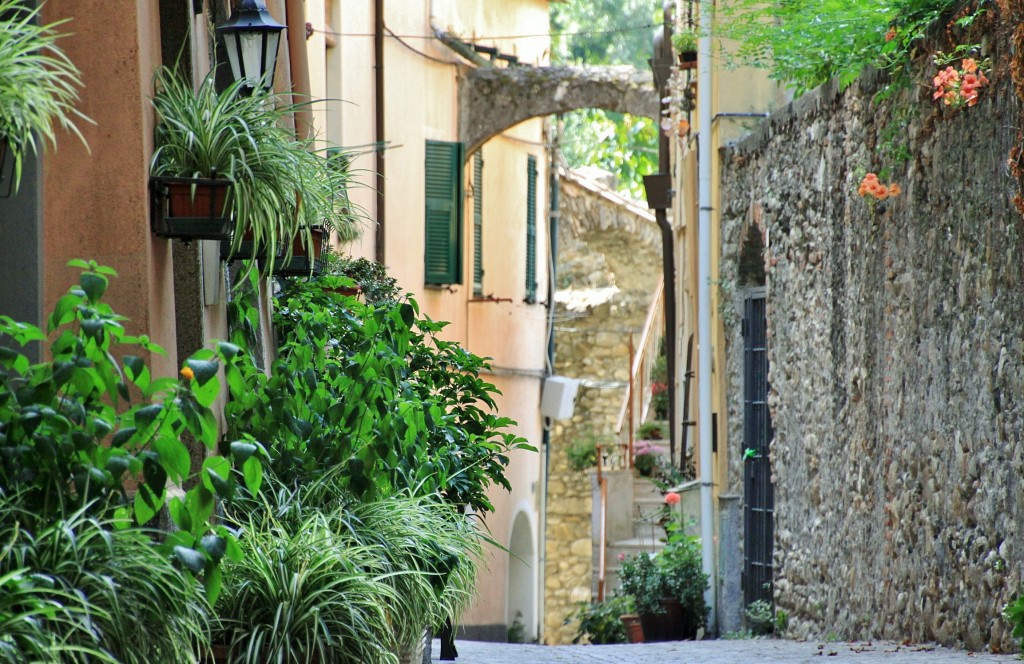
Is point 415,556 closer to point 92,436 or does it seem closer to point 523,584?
point 92,436

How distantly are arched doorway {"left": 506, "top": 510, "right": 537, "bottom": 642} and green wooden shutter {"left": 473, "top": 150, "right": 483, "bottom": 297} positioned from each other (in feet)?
9.47

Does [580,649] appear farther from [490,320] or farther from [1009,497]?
[490,320]

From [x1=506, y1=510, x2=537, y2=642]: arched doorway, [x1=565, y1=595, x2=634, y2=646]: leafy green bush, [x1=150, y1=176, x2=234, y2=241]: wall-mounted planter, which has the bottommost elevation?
[x1=506, y1=510, x2=537, y2=642]: arched doorway

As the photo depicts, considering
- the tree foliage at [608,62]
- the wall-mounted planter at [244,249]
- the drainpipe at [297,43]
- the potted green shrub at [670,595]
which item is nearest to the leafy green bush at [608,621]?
the potted green shrub at [670,595]

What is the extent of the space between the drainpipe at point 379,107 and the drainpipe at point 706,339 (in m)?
2.63

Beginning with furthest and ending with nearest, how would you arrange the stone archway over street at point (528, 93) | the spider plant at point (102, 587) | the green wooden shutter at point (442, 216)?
1. the stone archway over street at point (528, 93)
2. the green wooden shutter at point (442, 216)
3. the spider plant at point (102, 587)

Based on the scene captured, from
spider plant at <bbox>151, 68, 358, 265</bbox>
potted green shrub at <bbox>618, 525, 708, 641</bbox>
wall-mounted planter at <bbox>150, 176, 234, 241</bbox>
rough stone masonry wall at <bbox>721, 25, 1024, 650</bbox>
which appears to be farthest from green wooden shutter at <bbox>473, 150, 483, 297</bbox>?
wall-mounted planter at <bbox>150, 176, 234, 241</bbox>

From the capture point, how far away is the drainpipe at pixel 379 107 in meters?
12.0

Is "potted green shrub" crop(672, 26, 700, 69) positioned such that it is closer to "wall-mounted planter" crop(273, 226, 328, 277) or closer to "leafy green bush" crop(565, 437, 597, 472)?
"leafy green bush" crop(565, 437, 597, 472)

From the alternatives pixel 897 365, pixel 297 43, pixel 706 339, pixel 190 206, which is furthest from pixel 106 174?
pixel 706 339

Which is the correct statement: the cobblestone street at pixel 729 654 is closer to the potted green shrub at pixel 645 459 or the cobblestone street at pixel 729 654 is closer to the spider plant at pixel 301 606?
the spider plant at pixel 301 606

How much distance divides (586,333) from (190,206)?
1611cm

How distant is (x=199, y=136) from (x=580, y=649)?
5.98 metres

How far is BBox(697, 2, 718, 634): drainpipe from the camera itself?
11.3m
